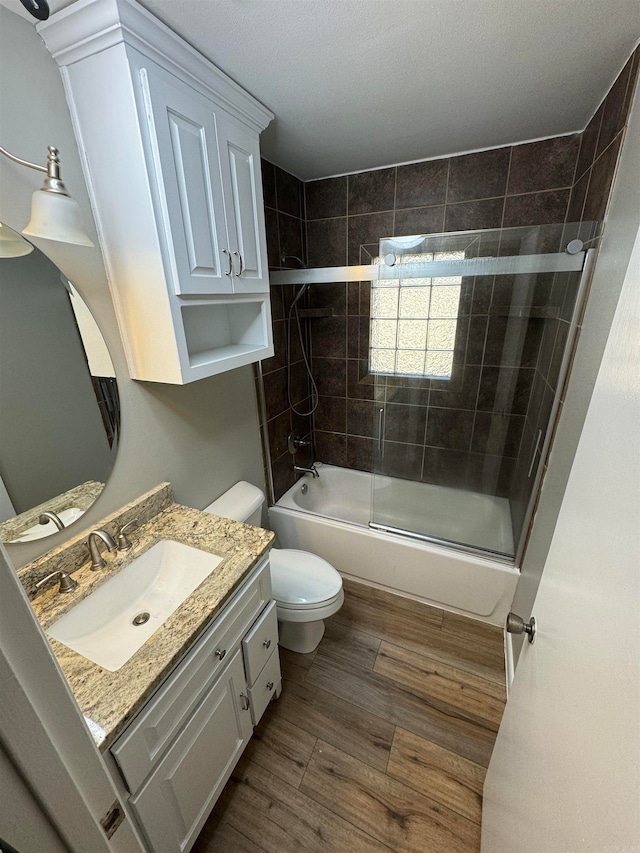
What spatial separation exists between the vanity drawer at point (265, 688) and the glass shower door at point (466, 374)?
965mm

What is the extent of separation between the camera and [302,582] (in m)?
1.61

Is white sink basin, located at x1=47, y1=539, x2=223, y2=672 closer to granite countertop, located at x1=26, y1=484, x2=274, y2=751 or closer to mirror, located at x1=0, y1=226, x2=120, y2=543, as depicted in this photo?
granite countertop, located at x1=26, y1=484, x2=274, y2=751

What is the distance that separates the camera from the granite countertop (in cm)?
75

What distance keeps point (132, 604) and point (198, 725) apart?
0.42 metres

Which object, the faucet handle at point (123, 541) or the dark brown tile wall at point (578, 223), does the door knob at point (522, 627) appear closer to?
the dark brown tile wall at point (578, 223)

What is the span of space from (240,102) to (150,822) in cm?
221

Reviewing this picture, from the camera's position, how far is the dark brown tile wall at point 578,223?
3.88 ft

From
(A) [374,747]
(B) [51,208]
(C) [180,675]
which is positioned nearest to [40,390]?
(B) [51,208]

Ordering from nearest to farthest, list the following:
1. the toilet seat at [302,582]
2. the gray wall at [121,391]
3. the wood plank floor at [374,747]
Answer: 1. the gray wall at [121,391]
2. the wood plank floor at [374,747]
3. the toilet seat at [302,582]

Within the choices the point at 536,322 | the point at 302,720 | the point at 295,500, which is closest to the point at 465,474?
the point at 536,322

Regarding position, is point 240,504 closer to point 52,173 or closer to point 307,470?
point 307,470

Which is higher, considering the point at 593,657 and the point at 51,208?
the point at 51,208

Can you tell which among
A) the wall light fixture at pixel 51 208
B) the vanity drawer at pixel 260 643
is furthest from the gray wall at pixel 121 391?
the vanity drawer at pixel 260 643

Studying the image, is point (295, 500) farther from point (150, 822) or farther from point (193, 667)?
point (150, 822)
